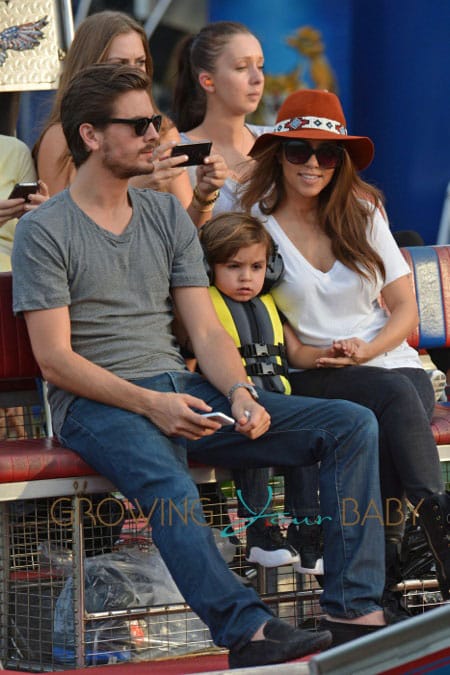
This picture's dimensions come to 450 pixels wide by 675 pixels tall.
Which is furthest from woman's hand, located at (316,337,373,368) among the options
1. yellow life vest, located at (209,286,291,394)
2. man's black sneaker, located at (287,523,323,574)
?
man's black sneaker, located at (287,523,323,574)

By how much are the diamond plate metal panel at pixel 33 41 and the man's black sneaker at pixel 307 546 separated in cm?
231

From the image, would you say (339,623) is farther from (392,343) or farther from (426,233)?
(426,233)

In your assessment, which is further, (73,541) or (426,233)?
(426,233)

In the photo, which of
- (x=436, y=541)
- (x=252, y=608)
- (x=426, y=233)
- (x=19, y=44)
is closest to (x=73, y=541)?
(x=252, y=608)

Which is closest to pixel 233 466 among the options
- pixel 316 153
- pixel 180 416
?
pixel 180 416

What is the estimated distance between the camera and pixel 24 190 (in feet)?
12.8

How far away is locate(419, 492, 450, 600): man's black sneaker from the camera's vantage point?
11.1 feet

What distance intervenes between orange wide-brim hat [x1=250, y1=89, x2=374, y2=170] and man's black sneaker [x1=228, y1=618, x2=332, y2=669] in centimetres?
157

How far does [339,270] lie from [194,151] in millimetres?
568


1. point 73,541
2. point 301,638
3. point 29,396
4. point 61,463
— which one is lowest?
point 301,638

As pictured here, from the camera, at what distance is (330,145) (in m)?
3.88

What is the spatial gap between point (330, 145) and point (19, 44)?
175 cm

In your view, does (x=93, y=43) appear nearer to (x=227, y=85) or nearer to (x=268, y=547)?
(x=227, y=85)

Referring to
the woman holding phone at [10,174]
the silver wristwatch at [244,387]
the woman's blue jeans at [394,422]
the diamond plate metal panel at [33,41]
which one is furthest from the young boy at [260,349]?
the diamond plate metal panel at [33,41]
